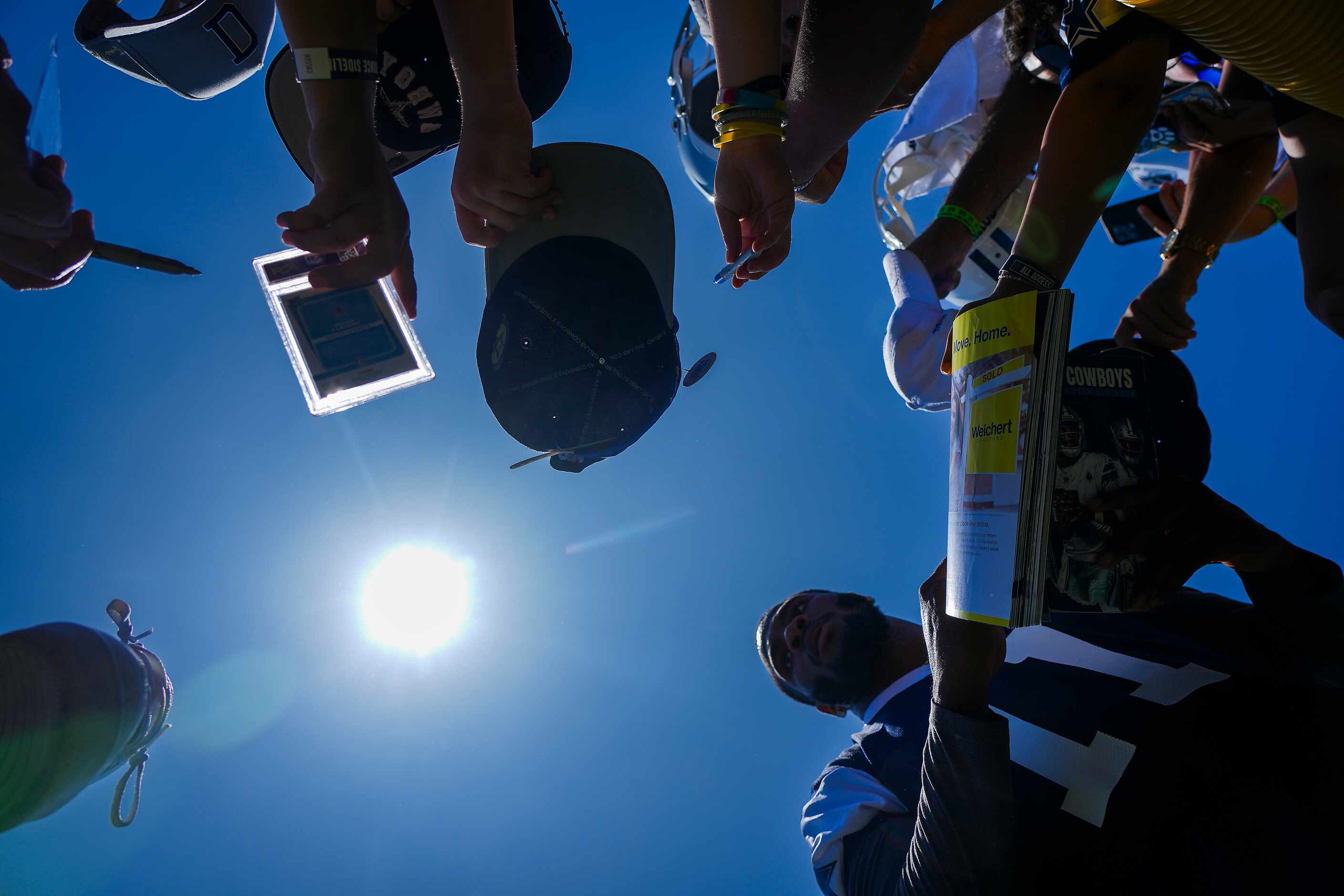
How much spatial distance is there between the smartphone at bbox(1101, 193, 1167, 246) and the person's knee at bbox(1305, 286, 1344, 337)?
1.31 metres

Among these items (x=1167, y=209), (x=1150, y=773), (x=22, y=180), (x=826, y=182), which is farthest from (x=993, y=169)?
(x=22, y=180)

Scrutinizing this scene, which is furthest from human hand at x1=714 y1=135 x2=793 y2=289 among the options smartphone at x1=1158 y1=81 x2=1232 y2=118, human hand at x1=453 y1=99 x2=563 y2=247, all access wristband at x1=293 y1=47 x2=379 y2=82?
smartphone at x1=1158 y1=81 x2=1232 y2=118

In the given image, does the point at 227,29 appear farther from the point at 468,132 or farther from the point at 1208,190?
the point at 1208,190

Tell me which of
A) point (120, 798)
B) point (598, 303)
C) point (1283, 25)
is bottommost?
point (120, 798)

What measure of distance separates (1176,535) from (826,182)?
4.84ft

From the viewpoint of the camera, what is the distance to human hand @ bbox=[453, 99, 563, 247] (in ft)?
4.05

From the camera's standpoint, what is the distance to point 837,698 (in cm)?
244

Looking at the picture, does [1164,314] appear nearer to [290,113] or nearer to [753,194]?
[753,194]

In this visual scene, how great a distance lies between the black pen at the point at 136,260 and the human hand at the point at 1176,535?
2632mm

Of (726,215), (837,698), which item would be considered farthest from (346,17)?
(837,698)

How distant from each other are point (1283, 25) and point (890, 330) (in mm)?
943

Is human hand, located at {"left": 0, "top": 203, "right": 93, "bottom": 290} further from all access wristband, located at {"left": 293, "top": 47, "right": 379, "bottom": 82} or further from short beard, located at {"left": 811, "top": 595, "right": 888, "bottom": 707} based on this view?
short beard, located at {"left": 811, "top": 595, "right": 888, "bottom": 707}

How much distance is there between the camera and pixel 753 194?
4.15 ft

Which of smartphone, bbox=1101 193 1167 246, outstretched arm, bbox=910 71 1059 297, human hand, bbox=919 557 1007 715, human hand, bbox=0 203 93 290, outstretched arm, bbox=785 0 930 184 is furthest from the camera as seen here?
smartphone, bbox=1101 193 1167 246
